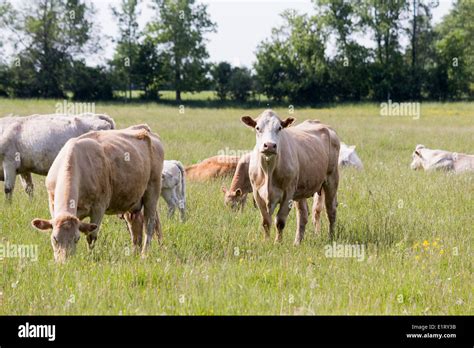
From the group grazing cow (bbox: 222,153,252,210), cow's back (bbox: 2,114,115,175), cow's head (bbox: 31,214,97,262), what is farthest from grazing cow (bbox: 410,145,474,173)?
cow's head (bbox: 31,214,97,262)

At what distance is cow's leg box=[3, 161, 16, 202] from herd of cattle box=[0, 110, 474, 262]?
0.7 inches

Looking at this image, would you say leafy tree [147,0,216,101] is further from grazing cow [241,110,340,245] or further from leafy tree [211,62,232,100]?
grazing cow [241,110,340,245]

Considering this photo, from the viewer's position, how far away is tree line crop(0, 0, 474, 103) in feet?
195

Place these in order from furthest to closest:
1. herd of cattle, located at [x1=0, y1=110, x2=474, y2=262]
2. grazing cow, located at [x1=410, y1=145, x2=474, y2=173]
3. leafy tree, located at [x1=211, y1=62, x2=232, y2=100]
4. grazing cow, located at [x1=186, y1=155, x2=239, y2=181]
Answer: leafy tree, located at [x1=211, y1=62, x2=232, y2=100] → grazing cow, located at [x1=410, y1=145, x2=474, y2=173] → grazing cow, located at [x1=186, y1=155, x2=239, y2=181] → herd of cattle, located at [x1=0, y1=110, x2=474, y2=262]

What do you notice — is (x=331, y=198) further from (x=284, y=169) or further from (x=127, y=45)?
(x=127, y=45)

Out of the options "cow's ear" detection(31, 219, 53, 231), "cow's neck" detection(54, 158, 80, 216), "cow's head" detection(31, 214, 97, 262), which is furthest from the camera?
"cow's neck" detection(54, 158, 80, 216)

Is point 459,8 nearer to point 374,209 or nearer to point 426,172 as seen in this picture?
point 426,172

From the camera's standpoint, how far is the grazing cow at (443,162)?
16547mm

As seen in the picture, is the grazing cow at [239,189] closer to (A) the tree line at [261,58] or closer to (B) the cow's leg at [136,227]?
(B) the cow's leg at [136,227]

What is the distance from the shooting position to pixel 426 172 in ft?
52.5

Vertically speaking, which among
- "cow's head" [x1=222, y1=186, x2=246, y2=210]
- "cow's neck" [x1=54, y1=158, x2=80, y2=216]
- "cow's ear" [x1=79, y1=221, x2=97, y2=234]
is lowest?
"cow's head" [x1=222, y1=186, x2=246, y2=210]

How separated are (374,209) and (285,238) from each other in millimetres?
2213

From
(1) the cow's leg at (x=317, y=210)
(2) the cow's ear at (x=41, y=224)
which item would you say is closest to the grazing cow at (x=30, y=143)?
(1) the cow's leg at (x=317, y=210)

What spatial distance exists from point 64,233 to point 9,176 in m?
5.45
